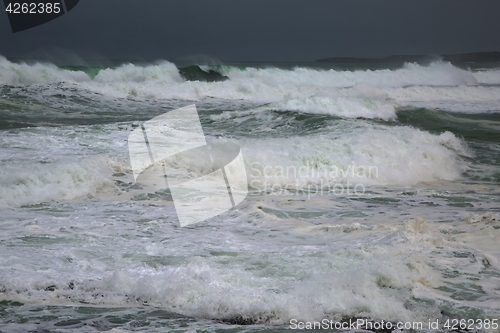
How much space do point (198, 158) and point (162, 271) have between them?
18.4ft

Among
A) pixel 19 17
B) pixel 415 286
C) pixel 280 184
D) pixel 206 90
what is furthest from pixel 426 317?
pixel 206 90

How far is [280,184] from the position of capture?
10.2m

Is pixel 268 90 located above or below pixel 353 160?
above

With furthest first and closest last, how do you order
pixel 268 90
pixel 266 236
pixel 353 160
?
pixel 268 90, pixel 353 160, pixel 266 236

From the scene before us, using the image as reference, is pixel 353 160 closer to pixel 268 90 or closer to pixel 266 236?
pixel 266 236

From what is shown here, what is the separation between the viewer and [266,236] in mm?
6863

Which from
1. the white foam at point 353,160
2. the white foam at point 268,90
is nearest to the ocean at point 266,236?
the white foam at point 353,160

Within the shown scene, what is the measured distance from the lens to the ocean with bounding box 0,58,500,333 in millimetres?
4648

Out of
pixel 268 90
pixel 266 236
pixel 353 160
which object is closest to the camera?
pixel 266 236

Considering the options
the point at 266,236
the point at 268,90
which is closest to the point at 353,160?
the point at 266,236

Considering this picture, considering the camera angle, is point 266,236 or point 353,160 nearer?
point 266,236

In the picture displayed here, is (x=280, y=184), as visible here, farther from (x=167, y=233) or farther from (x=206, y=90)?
(x=206, y=90)

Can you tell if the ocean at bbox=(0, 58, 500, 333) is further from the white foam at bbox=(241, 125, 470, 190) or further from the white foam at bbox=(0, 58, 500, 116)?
the white foam at bbox=(0, 58, 500, 116)

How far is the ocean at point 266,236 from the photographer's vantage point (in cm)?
465
